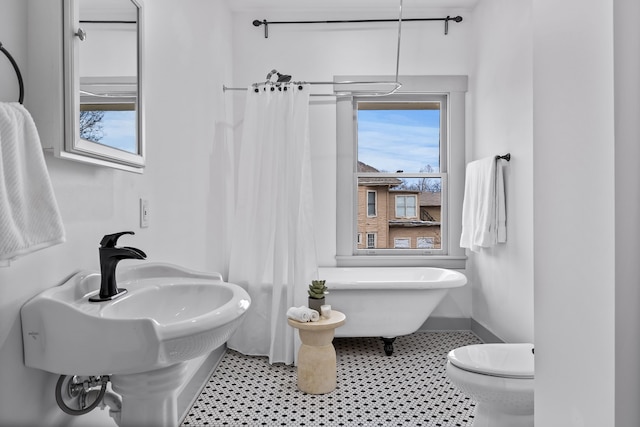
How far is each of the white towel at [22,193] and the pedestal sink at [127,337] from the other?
197 mm

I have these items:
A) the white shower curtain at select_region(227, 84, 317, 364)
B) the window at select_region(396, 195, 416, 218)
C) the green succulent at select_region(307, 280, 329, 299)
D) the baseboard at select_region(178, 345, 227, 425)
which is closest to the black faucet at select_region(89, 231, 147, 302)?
the baseboard at select_region(178, 345, 227, 425)

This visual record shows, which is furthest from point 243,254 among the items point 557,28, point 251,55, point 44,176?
point 557,28

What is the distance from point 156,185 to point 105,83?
23.3 inches

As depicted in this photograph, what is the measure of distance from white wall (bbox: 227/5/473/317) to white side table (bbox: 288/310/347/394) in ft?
4.23

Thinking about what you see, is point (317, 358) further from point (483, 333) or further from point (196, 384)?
point (483, 333)

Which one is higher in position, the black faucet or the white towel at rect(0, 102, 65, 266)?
the white towel at rect(0, 102, 65, 266)

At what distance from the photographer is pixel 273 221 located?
2848mm

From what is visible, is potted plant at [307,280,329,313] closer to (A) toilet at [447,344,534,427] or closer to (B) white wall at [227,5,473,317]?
(A) toilet at [447,344,534,427]

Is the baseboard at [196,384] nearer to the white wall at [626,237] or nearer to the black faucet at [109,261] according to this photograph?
the black faucet at [109,261]

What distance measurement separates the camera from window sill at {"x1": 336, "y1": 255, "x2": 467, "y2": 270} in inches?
137

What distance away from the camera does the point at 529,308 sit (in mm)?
2525

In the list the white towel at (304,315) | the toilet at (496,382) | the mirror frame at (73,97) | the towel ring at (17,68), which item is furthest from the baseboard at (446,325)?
the towel ring at (17,68)

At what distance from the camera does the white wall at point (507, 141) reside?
2.56 m

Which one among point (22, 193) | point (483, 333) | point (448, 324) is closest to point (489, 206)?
point (483, 333)
